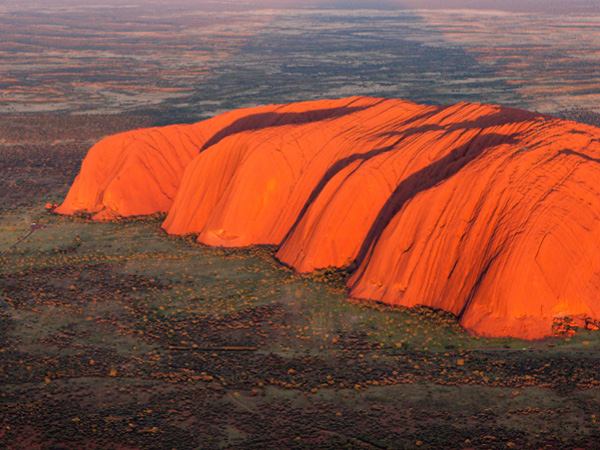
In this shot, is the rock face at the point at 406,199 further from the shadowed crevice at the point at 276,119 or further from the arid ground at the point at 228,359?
the arid ground at the point at 228,359

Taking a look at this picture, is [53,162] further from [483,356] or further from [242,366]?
[483,356]

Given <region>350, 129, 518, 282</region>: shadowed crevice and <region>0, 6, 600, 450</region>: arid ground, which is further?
<region>350, 129, 518, 282</region>: shadowed crevice

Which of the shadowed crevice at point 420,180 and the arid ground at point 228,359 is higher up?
the shadowed crevice at point 420,180

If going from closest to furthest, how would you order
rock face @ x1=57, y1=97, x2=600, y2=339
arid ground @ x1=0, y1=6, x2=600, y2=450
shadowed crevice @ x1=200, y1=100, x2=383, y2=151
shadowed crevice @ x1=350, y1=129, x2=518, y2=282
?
1. arid ground @ x1=0, y1=6, x2=600, y2=450
2. rock face @ x1=57, y1=97, x2=600, y2=339
3. shadowed crevice @ x1=350, y1=129, x2=518, y2=282
4. shadowed crevice @ x1=200, y1=100, x2=383, y2=151

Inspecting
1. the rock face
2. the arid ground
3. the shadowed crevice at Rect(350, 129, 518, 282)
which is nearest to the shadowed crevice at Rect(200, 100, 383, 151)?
the rock face

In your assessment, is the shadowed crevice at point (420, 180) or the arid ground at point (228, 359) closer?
the arid ground at point (228, 359)

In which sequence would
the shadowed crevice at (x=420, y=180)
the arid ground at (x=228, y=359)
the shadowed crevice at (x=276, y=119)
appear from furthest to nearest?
the shadowed crevice at (x=276, y=119) < the shadowed crevice at (x=420, y=180) < the arid ground at (x=228, y=359)

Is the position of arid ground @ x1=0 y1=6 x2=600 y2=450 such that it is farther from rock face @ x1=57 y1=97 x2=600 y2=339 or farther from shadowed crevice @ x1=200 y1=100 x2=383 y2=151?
shadowed crevice @ x1=200 y1=100 x2=383 y2=151

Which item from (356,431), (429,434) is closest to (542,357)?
(429,434)

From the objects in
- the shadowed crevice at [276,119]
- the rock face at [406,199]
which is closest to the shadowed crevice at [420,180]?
the rock face at [406,199]
